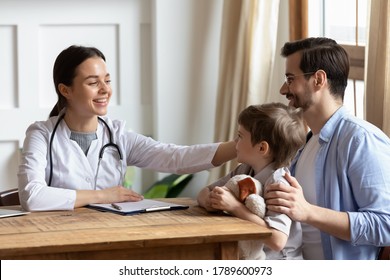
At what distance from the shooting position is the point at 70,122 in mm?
2834

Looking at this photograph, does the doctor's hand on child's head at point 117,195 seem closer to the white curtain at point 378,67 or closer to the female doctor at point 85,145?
the female doctor at point 85,145

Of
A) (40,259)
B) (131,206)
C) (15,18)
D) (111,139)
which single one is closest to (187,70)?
(15,18)

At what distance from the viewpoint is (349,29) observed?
3574 mm

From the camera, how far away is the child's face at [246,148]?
8.18 feet

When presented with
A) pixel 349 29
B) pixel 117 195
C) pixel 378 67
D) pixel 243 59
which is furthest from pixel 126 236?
pixel 243 59

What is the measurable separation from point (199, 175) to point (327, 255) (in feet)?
6.50

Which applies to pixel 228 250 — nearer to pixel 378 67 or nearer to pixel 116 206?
pixel 116 206

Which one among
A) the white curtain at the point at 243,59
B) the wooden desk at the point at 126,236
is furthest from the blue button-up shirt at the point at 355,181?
the white curtain at the point at 243,59

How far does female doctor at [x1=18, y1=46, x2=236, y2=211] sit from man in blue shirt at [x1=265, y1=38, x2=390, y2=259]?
41cm

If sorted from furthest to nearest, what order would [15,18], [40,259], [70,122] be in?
[15,18], [70,122], [40,259]

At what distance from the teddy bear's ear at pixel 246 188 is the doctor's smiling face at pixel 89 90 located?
25.0 inches

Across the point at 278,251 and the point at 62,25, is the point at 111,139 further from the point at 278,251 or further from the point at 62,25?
the point at 62,25

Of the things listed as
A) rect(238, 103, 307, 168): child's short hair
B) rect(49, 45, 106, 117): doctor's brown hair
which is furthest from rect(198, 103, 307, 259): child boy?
rect(49, 45, 106, 117): doctor's brown hair

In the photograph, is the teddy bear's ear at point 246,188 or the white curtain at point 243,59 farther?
the white curtain at point 243,59
